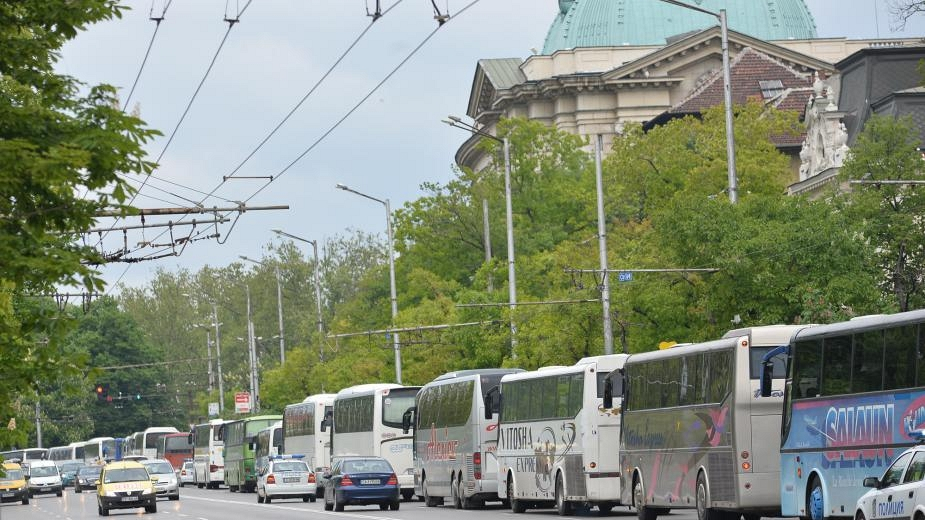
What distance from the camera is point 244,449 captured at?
74.5 metres

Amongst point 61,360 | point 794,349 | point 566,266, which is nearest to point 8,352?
point 61,360

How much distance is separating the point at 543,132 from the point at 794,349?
167 ft

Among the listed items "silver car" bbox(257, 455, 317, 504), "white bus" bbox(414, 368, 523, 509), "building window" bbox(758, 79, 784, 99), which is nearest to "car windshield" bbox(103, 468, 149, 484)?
"silver car" bbox(257, 455, 317, 504)

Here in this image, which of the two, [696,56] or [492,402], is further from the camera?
[696,56]

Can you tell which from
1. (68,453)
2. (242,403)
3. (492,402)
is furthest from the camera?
(68,453)

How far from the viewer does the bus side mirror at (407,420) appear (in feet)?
167

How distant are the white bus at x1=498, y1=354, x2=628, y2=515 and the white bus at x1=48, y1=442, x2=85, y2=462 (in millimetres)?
84976

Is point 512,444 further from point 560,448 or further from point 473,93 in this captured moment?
point 473,93

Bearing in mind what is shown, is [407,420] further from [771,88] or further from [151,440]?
[151,440]

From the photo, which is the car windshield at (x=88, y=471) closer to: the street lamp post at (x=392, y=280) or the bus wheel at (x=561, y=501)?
the street lamp post at (x=392, y=280)

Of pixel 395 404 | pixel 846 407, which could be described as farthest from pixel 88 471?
pixel 846 407

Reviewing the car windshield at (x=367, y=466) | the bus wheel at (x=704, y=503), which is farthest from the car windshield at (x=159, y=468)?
the bus wheel at (x=704, y=503)

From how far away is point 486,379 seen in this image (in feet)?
141

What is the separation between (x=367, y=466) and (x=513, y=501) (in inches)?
197
